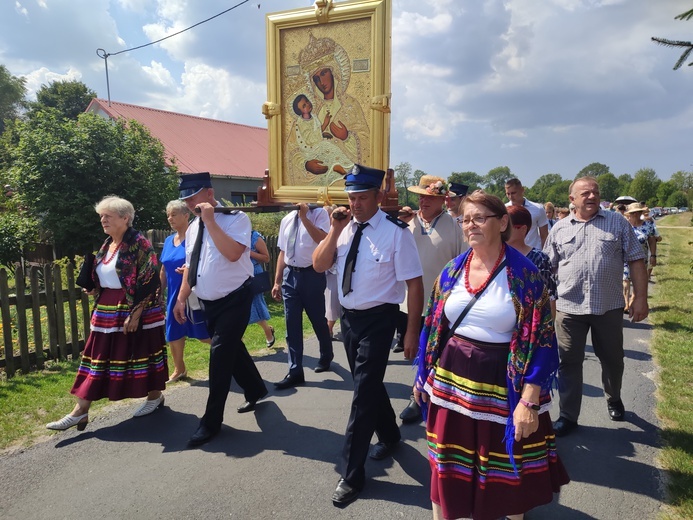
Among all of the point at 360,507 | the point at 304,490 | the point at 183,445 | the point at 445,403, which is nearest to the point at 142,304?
the point at 183,445

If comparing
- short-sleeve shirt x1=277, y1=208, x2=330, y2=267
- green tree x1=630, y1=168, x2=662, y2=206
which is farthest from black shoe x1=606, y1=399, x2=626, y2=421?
green tree x1=630, y1=168, x2=662, y2=206

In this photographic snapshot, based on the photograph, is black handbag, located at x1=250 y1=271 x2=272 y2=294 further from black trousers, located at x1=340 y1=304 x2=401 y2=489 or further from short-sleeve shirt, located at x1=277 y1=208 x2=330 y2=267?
black trousers, located at x1=340 y1=304 x2=401 y2=489

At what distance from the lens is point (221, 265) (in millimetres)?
3818

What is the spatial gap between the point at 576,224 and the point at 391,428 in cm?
233

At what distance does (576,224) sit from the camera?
4.09 m

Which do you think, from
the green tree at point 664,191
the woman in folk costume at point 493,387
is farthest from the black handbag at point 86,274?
the green tree at point 664,191

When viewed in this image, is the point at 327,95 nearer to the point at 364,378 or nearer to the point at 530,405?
the point at 364,378

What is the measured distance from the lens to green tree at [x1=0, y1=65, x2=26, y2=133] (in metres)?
46.6

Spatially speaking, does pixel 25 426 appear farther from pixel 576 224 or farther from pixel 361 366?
pixel 576 224

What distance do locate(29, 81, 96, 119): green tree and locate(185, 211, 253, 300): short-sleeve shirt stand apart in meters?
35.9

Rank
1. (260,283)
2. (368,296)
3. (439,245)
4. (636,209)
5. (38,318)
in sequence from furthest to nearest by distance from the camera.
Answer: (636,209) < (260,283) < (38,318) < (439,245) < (368,296)

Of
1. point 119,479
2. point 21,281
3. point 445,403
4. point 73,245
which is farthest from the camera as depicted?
point 73,245

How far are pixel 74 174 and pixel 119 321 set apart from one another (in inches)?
435

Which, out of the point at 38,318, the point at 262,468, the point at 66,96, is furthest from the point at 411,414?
the point at 66,96
